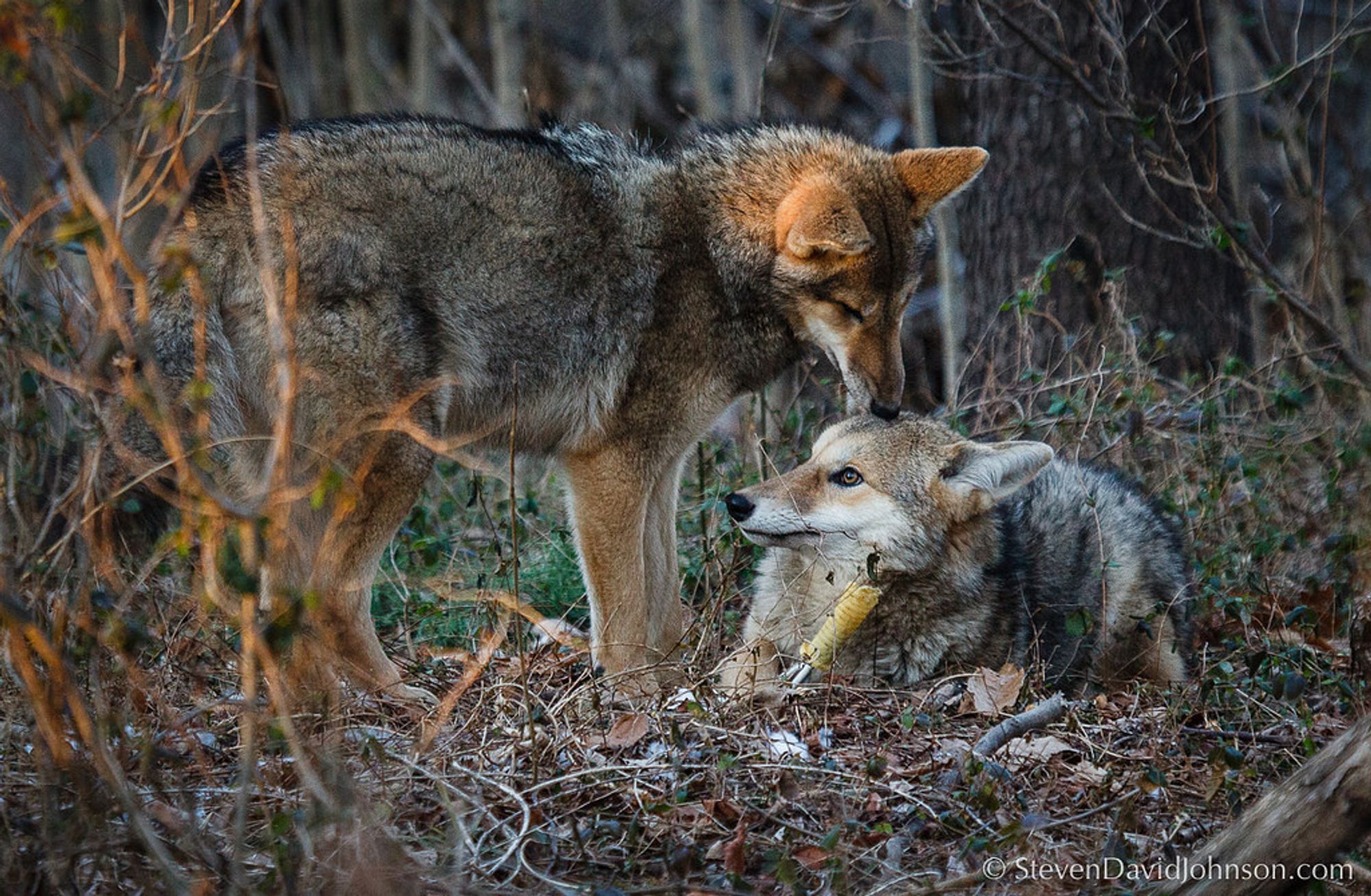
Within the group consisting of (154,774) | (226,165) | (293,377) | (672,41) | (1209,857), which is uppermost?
(672,41)

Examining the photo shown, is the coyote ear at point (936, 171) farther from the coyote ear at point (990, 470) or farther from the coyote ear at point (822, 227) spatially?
the coyote ear at point (990, 470)

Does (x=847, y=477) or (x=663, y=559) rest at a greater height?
(x=847, y=477)

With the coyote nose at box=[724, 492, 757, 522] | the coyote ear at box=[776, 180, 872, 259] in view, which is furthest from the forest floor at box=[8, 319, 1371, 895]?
the coyote ear at box=[776, 180, 872, 259]

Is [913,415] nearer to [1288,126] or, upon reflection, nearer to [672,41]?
[1288,126]

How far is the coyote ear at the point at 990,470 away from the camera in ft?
16.4

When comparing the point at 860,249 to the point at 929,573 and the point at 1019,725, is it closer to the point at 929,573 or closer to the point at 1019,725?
the point at 929,573

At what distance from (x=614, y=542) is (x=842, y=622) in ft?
3.44

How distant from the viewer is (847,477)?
5203 millimetres

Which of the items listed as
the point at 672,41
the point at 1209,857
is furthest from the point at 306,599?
the point at 672,41

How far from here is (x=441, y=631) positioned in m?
5.56

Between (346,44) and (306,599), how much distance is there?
13.1 metres

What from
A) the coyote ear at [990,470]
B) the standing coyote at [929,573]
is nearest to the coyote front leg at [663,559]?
the standing coyote at [929,573]

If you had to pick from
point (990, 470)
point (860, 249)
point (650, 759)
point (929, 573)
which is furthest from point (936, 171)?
point (650, 759)

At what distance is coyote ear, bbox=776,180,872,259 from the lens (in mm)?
5277
